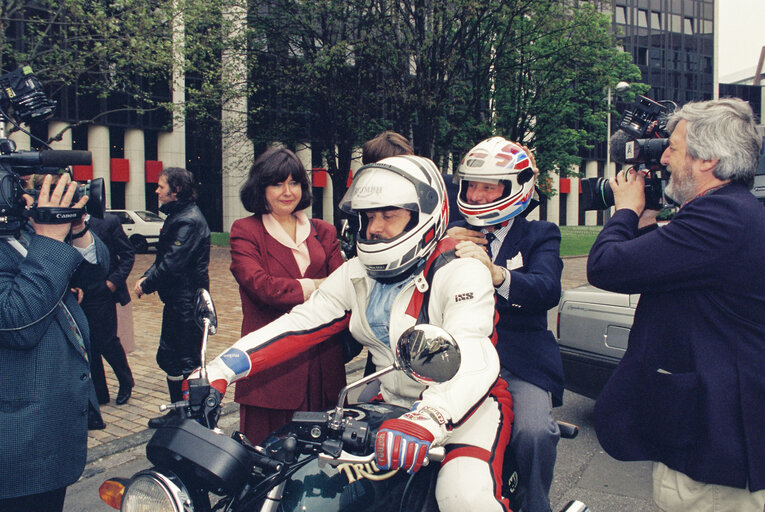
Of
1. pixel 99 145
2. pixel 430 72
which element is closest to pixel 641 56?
pixel 99 145

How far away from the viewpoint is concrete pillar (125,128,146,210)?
34906mm

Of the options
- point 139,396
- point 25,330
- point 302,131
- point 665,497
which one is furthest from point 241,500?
point 302,131

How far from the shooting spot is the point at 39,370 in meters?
2.57

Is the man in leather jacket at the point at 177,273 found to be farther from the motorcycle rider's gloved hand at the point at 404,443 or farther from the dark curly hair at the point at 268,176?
the motorcycle rider's gloved hand at the point at 404,443

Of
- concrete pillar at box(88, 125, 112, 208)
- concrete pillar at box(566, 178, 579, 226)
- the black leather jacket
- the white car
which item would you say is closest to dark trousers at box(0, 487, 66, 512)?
the black leather jacket

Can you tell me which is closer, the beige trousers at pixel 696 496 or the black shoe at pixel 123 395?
the beige trousers at pixel 696 496

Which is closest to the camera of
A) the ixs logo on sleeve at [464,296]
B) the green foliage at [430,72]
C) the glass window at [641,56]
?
the ixs logo on sleeve at [464,296]

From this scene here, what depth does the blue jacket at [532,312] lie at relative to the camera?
277 cm

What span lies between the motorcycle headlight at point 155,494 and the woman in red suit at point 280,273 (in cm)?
125

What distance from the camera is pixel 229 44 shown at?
21.7 metres

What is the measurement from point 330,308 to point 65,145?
108ft

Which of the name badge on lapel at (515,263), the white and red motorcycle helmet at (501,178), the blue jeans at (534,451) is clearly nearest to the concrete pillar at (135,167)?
the white and red motorcycle helmet at (501,178)

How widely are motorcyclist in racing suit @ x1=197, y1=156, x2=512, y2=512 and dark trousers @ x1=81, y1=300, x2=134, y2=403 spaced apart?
3.99 metres

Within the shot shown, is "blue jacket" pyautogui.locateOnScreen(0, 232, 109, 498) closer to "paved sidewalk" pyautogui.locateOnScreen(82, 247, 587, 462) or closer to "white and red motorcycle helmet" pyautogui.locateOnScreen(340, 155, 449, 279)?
"white and red motorcycle helmet" pyautogui.locateOnScreen(340, 155, 449, 279)
